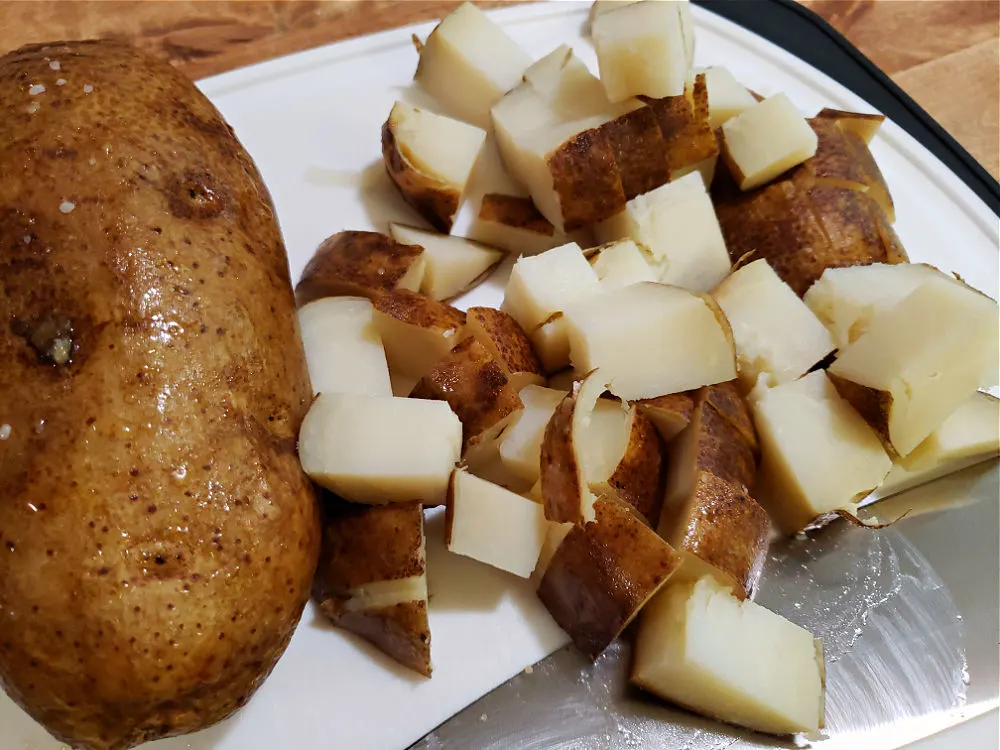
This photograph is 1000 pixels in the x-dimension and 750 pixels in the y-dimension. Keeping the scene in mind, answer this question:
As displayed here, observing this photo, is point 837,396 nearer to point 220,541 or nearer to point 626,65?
point 626,65

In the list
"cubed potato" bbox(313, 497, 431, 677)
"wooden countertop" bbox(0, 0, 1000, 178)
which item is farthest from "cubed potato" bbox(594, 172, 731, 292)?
"wooden countertop" bbox(0, 0, 1000, 178)

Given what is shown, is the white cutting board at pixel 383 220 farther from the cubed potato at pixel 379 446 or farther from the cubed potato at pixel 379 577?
the cubed potato at pixel 379 446

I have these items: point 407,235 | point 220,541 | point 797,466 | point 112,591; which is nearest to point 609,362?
point 797,466

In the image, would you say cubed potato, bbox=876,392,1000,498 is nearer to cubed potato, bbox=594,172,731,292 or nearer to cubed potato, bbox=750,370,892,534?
cubed potato, bbox=750,370,892,534

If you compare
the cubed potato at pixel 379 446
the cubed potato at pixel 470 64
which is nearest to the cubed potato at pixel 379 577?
the cubed potato at pixel 379 446

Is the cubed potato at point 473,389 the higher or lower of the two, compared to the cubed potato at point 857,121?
lower
